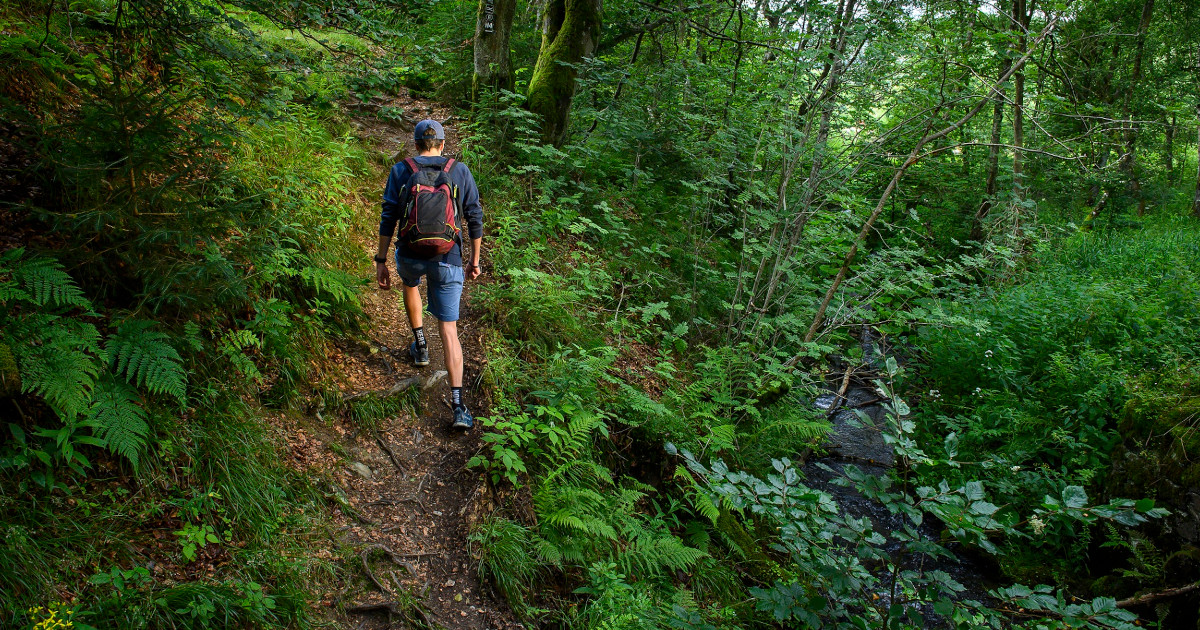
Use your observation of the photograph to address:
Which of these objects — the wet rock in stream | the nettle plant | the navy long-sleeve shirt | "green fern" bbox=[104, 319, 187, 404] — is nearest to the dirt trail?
"green fern" bbox=[104, 319, 187, 404]

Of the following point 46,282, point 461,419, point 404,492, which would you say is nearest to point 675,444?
point 461,419

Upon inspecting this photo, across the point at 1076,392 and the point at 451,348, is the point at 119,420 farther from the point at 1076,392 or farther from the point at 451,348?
the point at 1076,392

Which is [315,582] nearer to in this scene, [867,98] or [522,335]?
[522,335]

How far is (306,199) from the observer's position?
18.0 feet

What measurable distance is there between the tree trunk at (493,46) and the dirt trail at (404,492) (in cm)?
485

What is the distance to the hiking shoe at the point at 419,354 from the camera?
17.9 ft

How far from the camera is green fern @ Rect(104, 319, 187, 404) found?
10.3ft

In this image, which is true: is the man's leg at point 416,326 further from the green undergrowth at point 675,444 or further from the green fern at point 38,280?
the green fern at point 38,280

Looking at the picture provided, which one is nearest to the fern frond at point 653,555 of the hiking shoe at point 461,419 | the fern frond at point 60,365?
the hiking shoe at point 461,419

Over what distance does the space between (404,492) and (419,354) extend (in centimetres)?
144

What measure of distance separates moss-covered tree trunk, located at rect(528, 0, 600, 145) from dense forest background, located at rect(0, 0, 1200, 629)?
2.2 inches

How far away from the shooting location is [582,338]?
687 cm

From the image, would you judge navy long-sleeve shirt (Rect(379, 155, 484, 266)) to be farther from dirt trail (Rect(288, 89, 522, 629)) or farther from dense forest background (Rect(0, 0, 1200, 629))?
dirt trail (Rect(288, 89, 522, 629))

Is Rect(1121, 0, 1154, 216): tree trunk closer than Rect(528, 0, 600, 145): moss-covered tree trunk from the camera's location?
No
